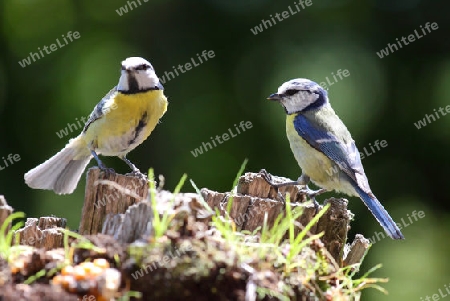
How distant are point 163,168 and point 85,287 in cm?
524

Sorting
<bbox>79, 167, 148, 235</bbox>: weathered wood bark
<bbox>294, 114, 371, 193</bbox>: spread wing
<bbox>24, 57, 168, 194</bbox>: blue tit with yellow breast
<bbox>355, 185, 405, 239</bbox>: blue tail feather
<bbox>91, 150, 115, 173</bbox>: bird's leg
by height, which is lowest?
<bbox>355, 185, 405, 239</bbox>: blue tail feather

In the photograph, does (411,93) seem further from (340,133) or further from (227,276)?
(227,276)

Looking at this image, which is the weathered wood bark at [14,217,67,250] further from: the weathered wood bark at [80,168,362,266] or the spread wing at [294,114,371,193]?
the spread wing at [294,114,371,193]

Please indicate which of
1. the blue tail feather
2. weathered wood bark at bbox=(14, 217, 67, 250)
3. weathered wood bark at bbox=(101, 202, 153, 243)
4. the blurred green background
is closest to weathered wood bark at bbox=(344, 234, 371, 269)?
the blue tail feather

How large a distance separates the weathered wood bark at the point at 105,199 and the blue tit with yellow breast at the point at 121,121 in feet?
3.34

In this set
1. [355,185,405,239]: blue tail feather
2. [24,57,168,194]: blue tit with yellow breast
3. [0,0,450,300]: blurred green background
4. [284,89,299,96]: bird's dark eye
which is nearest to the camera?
[355,185,405,239]: blue tail feather

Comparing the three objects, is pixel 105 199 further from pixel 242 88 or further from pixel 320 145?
pixel 242 88

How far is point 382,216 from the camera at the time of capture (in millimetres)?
4477

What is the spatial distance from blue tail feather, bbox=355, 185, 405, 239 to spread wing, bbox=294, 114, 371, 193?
0.05m

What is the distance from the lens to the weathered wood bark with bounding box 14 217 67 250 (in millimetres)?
3477

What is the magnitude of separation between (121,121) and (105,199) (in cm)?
126

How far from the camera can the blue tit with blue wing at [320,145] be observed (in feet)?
15.5

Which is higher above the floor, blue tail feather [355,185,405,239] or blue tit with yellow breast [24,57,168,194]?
blue tit with yellow breast [24,57,168,194]

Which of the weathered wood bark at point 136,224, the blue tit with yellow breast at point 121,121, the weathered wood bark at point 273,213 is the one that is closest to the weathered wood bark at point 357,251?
the weathered wood bark at point 273,213
